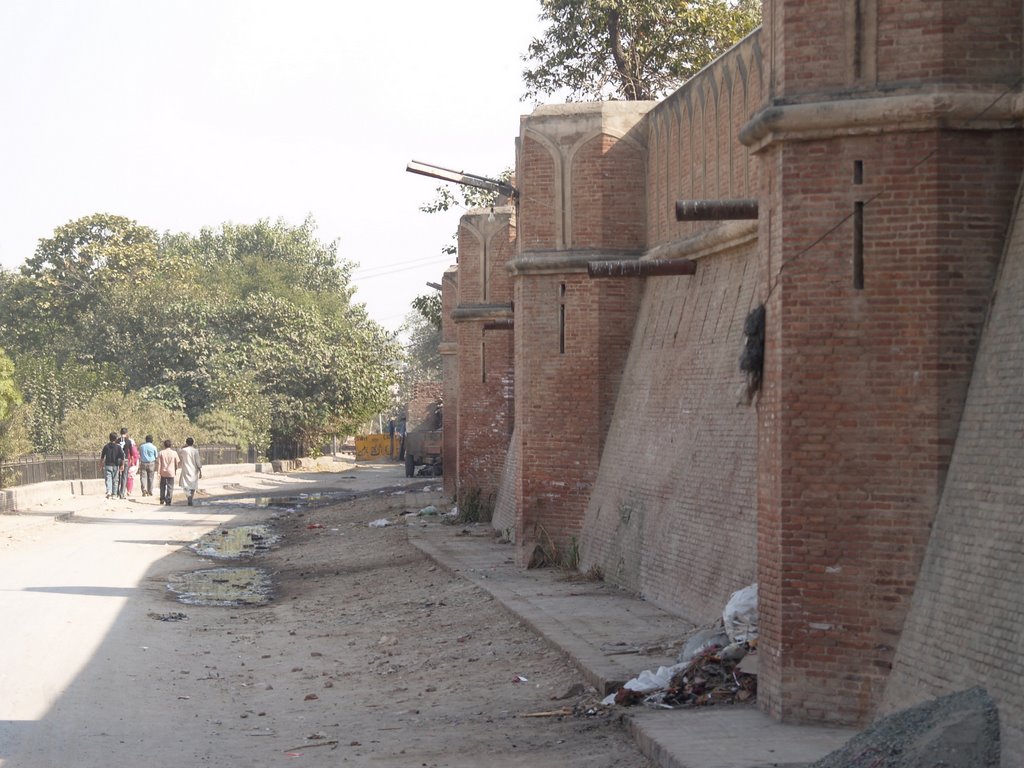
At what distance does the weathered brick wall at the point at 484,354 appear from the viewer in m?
27.4

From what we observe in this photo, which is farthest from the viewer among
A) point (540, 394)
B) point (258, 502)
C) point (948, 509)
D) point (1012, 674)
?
point (258, 502)

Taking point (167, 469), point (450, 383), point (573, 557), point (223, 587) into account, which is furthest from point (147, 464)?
point (573, 557)

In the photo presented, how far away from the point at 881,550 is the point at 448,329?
27830mm

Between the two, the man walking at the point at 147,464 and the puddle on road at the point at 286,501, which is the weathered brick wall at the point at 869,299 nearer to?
the puddle on road at the point at 286,501

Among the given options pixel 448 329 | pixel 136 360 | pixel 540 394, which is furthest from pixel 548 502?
pixel 136 360

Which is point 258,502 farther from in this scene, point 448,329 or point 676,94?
point 676,94

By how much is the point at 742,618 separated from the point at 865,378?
8.01 feet

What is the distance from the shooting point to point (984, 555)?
24.8ft

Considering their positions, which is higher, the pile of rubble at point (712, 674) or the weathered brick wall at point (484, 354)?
the weathered brick wall at point (484, 354)

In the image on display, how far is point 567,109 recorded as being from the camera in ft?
61.6

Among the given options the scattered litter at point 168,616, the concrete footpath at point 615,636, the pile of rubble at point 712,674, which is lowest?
the scattered litter at point 168,616

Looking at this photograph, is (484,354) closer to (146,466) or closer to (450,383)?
(450,383)

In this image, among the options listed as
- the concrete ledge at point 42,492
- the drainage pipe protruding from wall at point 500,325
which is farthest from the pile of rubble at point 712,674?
the concrete ledge at point 42,492

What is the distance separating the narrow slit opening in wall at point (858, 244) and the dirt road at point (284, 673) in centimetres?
319
